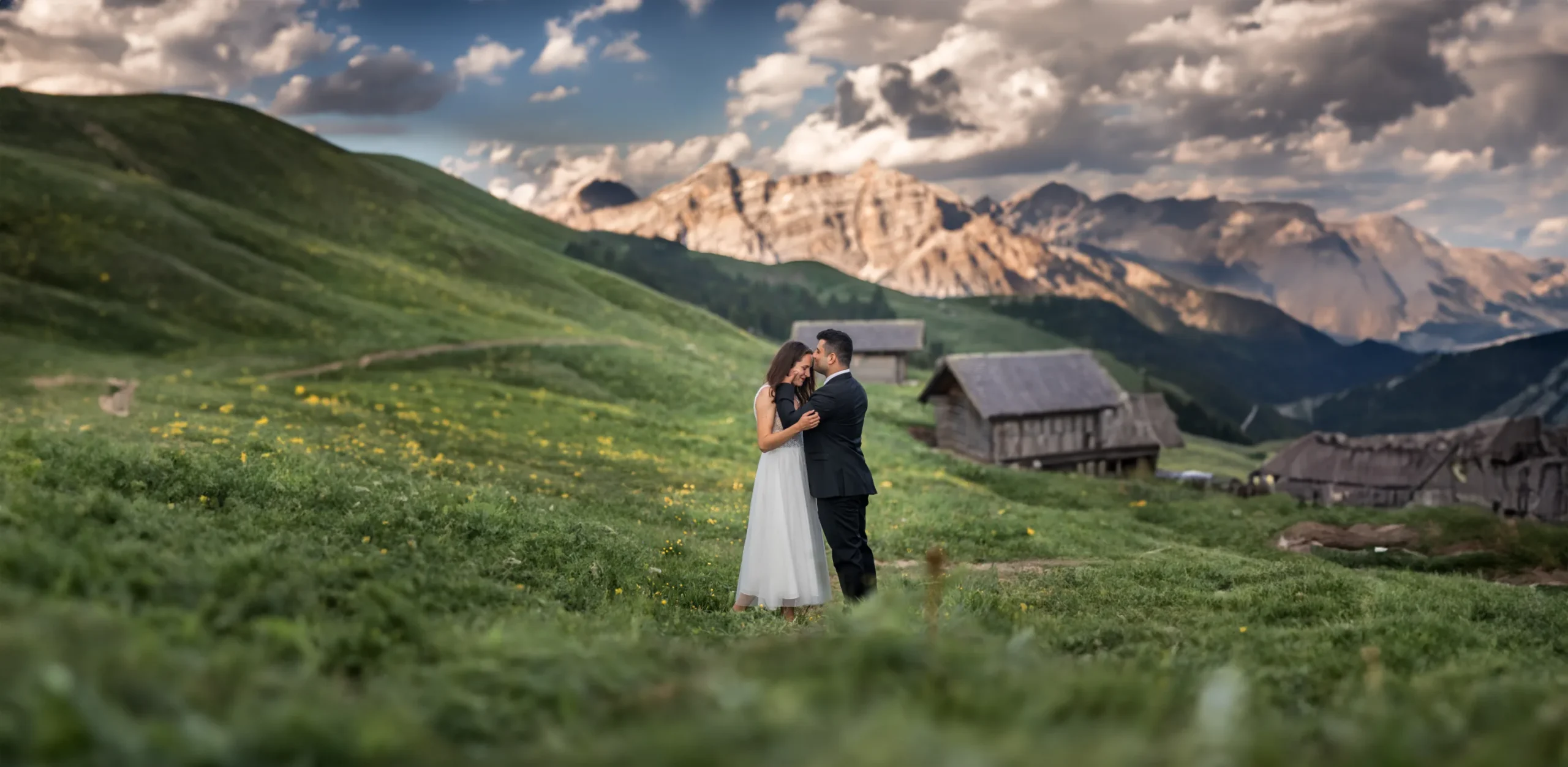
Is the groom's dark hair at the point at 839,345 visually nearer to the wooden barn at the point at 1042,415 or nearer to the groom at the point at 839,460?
the groom at the point at 839,460

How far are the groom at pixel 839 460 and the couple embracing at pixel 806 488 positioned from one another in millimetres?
11

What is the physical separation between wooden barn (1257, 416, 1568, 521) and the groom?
140 ft

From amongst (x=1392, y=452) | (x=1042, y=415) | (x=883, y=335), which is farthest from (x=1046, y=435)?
(x=883, y=335)

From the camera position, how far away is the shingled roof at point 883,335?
95125 mm

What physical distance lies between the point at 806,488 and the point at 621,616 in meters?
3.96

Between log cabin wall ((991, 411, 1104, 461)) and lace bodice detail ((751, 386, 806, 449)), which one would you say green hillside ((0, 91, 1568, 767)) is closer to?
lace bodice detail ((751, 386, 806, 449))

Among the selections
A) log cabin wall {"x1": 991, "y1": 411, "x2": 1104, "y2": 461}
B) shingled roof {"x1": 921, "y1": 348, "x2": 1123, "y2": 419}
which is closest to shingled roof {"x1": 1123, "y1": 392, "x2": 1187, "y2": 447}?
shingled roof {"x1": 921, "y1": 348, "x2": 1123, "y2": 419}

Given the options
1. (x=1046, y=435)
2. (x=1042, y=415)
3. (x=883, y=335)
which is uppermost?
(x=883, y=335)

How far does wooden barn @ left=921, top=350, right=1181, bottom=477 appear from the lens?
53.1m

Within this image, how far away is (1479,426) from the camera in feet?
184

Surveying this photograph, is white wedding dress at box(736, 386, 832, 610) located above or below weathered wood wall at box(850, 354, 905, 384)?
below

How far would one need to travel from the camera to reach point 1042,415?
177 ft

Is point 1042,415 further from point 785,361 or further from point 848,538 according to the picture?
point 785,361

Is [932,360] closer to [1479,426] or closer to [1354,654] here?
[1479,426]
